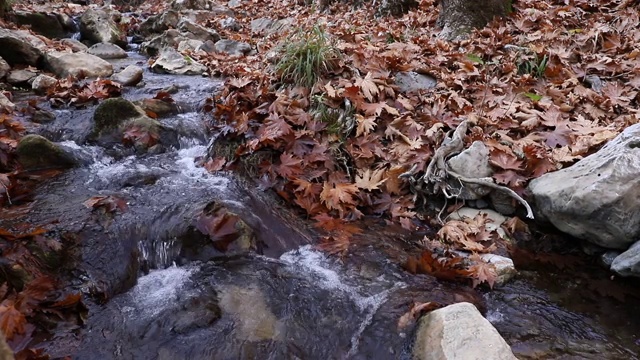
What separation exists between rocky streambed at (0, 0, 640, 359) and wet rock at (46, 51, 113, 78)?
3592 mm

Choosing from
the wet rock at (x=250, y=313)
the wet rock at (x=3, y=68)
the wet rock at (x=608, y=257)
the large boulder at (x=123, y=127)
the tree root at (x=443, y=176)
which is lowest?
the wet rock at (x=608, y=257)

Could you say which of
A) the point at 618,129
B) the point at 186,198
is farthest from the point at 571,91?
the point at 186,198

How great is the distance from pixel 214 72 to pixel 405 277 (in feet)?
19.2

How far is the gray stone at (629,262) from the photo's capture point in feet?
10.2

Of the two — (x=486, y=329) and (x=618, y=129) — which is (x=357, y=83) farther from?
(x=486, y=329)

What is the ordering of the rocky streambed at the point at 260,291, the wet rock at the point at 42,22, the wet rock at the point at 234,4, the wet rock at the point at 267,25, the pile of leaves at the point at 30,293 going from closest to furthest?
the pile of leaves at the point at 30,293
the rocky streambed at the point at 260,291
the wet rock at the point at 42,22
the wet rock at the point at 267,25
the wet rock at the point at 234,4

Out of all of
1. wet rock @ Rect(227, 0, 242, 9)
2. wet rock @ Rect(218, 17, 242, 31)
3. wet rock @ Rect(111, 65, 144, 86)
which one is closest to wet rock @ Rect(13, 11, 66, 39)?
wet rock @ Rect(218, 17, 242, 31)

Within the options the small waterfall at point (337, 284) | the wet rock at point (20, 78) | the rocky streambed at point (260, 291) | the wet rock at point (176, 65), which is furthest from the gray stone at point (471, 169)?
the wet rock at point (20, 78)

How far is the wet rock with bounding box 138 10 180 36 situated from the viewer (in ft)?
39.5

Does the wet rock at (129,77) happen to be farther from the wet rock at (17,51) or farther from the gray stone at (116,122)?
the gray stone at (116,122)

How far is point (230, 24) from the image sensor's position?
484 inches

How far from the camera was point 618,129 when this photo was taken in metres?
3.98

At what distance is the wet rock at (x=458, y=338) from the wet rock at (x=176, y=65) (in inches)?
267

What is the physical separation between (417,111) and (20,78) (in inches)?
244
